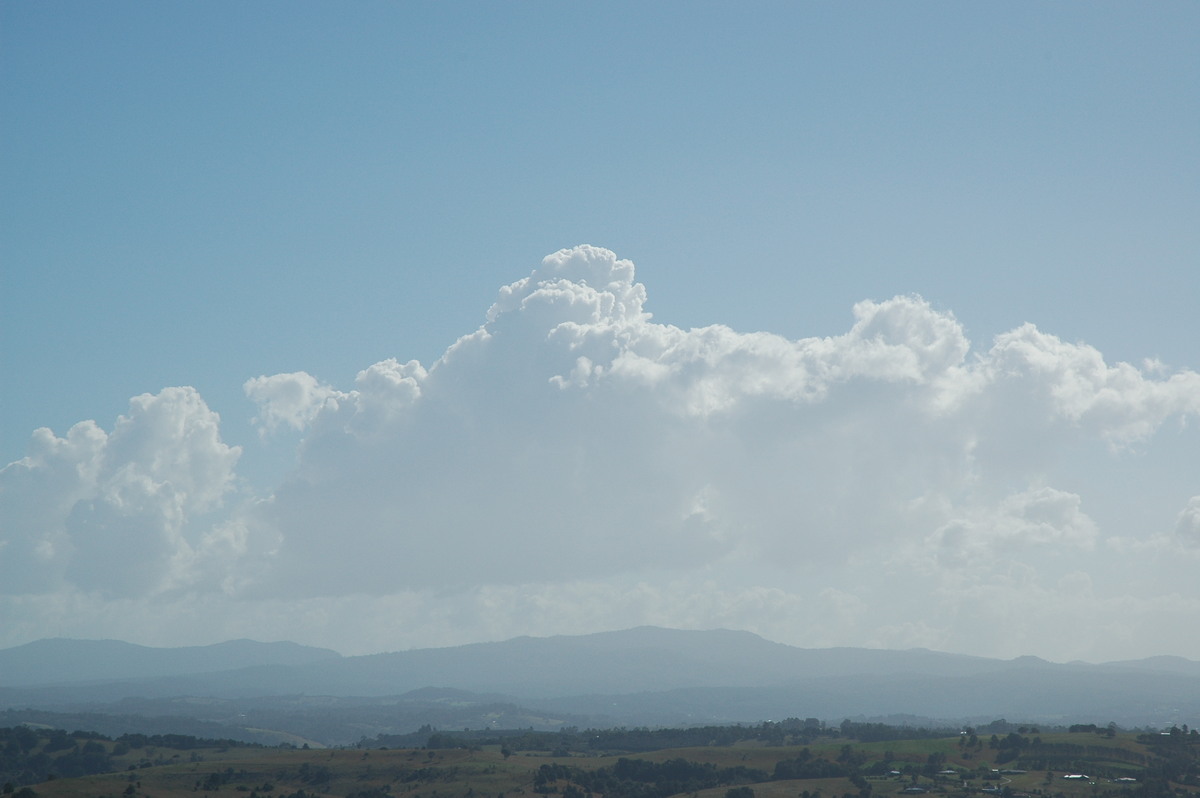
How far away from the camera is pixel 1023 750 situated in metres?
152

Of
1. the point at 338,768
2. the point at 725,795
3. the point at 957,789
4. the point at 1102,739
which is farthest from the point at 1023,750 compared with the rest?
the point at 338,768

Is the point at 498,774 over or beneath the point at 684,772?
beneath

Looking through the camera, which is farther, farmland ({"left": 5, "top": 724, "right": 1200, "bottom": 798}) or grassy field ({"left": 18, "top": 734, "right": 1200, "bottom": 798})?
farmland ({"left": 5, "top": 724, "right": 1200, "bottom": 798})

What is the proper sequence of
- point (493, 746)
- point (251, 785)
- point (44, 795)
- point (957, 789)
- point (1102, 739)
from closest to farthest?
point (44, 795) < point (957, 789) < point (251, 785) < point (1102, 739) < point (493, 746)

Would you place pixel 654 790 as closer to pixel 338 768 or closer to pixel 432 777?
pixel 432 777

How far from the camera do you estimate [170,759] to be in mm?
167500

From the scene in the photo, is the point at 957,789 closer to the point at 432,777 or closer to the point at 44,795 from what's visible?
the point at 432,777

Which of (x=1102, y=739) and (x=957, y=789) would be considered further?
(x=1102, y=739)

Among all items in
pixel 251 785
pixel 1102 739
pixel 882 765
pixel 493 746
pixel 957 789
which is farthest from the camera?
pixel 493 746

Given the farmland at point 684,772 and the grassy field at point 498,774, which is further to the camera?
the farmland at point 684,772

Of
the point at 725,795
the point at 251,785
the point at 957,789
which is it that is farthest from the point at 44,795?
the point at 957,789

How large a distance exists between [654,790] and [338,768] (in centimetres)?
4455

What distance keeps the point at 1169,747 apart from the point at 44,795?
146 metres

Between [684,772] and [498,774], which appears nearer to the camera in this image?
[498,774]
